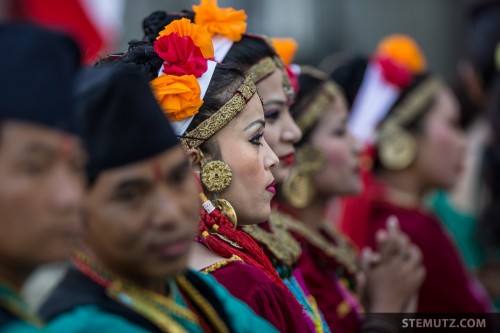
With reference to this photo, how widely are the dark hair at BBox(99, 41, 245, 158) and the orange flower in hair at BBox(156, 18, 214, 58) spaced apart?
7 cm

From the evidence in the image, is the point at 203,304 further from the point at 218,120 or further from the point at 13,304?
the point at 218,120

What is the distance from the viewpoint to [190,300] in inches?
89.8

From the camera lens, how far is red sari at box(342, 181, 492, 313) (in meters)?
4.93

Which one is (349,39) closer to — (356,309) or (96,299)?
(356,309)

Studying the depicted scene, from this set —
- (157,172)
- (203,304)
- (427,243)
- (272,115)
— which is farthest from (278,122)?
(427,243)

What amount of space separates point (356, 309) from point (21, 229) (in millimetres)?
2403

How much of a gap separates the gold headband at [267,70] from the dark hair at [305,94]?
2.44 ft

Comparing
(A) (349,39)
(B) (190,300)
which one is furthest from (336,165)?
(A) (349,39)

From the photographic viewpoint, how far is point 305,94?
4.31 metres

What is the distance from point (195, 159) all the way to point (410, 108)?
2.90 meters

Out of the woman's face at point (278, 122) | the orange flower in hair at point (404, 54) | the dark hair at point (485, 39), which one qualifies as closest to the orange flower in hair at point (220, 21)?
the woman's face at point (278, 122)

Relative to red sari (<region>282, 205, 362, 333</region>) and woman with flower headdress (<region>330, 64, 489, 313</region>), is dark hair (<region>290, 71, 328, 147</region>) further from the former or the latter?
woman with flower headdress (<region>330, 64, 489, 313</region>)

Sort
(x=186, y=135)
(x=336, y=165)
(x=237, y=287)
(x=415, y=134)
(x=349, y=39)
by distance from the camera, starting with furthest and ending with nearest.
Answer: (x=349, y=39) → (x=415, y=134) → (x=336, y=165) → (x=186, y=135) → (x=237, y=287)

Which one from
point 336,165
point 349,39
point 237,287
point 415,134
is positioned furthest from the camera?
point 349,39
